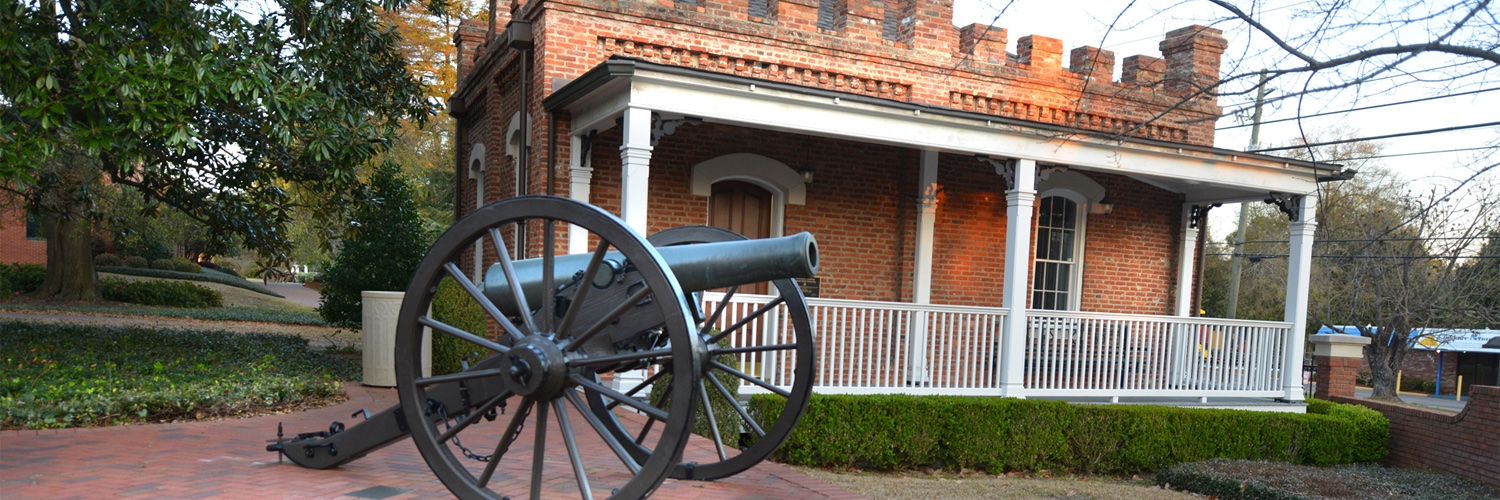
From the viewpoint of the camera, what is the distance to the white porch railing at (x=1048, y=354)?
9.88 metres

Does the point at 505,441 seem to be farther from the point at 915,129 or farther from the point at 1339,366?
the point at 1339,366

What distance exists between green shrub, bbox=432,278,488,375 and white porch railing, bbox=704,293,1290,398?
2572mm

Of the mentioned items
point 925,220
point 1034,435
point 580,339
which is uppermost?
point 925,220

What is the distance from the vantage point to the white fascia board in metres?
9.11

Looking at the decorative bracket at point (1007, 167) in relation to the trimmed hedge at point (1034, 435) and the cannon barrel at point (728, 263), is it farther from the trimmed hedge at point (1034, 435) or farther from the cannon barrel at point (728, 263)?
the cannon barrel at point (728, 263)

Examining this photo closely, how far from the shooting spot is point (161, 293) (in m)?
24.5

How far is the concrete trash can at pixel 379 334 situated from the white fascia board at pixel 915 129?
8.41 ft

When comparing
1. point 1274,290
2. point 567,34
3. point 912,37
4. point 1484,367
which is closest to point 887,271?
point 912,37

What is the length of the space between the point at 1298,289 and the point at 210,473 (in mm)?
11363

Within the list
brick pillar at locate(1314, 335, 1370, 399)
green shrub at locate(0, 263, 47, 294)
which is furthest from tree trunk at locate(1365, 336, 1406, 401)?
green shrub at locate(0, 263, 47, 294)

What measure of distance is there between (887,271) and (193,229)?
27.9m

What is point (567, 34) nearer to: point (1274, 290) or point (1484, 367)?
point (1274, 290)

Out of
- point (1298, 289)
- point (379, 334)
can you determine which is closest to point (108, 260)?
point (379, 334)

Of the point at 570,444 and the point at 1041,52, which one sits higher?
the point at 1041,52
